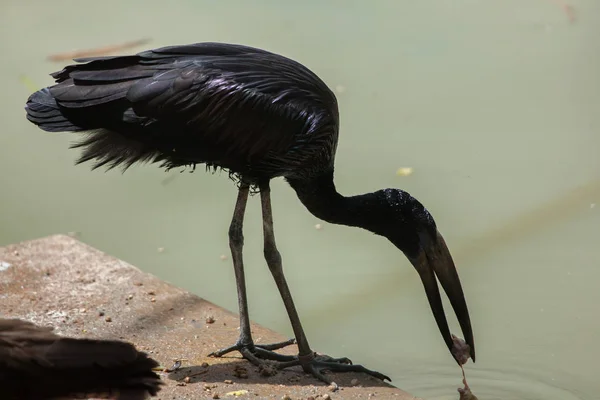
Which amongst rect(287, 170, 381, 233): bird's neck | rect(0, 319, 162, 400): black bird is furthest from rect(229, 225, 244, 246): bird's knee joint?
rect(0, 319, 162, 400): black bird

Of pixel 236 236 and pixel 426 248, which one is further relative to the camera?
pixel 236 236

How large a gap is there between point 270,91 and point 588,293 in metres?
2.94

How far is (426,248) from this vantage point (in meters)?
5.61

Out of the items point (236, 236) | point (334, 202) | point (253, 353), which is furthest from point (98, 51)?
point (253, 353)

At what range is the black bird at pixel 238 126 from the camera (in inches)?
206

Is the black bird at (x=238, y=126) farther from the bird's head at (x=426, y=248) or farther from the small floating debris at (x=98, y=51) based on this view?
the small floating debris at (x=98, y=51)

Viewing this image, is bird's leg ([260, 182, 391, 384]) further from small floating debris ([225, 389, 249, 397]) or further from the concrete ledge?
small floating debris ([225, 389, 249, 397])

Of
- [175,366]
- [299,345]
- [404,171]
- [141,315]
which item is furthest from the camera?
[404,171]

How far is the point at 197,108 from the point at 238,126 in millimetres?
228

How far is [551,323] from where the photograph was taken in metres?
6.74

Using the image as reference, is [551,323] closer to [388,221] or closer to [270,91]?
[388,221]

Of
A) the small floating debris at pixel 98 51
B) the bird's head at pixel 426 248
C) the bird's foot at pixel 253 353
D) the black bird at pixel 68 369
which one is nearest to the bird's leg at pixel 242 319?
the bird's foot at pixel 253 353

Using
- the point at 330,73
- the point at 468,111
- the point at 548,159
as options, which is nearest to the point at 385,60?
the point at 330,73

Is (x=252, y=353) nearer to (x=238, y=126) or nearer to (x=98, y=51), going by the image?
(x=238, y=126)
